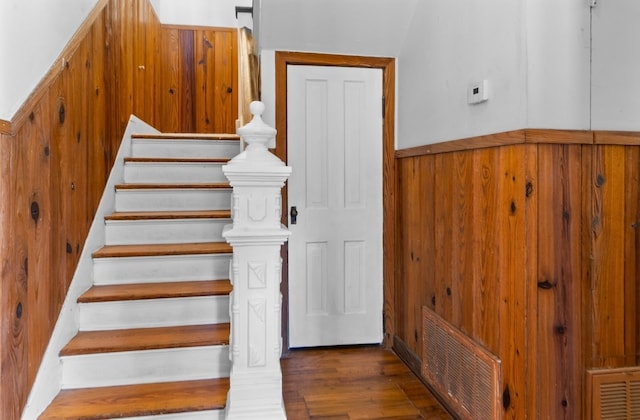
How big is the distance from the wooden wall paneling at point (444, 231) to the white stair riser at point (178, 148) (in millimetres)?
1617

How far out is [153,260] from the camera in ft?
7.66

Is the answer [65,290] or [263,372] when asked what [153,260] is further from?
[263,372]

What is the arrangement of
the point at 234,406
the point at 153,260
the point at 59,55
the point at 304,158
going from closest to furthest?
the point at 234,406
the point at 59,55
the point at 153,260
the point at 304,158

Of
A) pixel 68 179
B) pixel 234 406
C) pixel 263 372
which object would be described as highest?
pixel 68 179

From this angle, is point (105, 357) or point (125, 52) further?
point (125, 52)

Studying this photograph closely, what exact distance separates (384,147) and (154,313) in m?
1.78

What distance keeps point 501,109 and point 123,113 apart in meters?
2.44

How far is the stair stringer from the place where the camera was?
170cm

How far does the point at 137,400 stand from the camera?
71.2 inches

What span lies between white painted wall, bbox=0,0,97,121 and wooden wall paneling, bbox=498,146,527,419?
5.94 ft

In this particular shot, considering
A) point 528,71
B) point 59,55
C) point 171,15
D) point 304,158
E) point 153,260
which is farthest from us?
point 171,15

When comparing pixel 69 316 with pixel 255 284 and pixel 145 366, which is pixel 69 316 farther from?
pixel 255 284

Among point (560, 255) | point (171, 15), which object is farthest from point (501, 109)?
point (171, 15)

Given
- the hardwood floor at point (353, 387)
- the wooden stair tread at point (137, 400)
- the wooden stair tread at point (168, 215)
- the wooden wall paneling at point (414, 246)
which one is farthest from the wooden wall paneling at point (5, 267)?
the wooden wall paneling at point (414, 246)
